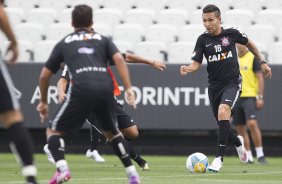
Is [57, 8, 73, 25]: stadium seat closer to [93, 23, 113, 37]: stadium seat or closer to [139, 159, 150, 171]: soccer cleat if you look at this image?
[93, 23, 113, 37]: stadium seat

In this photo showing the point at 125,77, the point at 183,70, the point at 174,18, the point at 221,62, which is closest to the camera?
the point at 125,77

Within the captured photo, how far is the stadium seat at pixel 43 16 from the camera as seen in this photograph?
2212 cm

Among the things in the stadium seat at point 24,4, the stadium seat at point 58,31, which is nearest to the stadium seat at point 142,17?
the stadium seat at point 58,31

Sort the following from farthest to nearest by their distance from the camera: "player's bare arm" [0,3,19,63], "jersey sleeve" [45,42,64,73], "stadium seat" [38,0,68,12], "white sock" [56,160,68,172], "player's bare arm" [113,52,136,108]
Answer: "stadium seat" [38,0,68,12] → "white sock" [56,160,68,172] → "jersey sleeve" [45,42,64,73] → "player's bare arm" [113,52,136,108] → "player's bare arm" [0,3,19,63]

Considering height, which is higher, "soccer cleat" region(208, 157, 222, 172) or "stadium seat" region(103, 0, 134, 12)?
"stadium seat" region(103, 0, 134, 12)

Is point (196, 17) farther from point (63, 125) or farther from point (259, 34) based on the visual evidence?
point (63, 125)

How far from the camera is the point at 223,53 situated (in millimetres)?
14047

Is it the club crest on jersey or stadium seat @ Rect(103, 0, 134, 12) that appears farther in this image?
stadium seat @ Rect(103, 0, 134, 12)

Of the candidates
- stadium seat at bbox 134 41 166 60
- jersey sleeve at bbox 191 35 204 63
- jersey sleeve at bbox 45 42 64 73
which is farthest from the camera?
stadium seat at bbox 134 41 166 60

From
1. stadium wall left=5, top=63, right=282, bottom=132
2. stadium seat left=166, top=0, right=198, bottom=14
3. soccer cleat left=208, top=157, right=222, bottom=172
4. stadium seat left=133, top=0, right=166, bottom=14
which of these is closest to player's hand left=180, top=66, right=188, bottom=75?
soccer cleat left=208, top=157, right=222, bottom=172

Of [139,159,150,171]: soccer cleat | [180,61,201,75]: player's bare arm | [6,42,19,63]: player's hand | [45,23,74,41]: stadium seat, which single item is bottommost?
[139,159,150,171]: soccer cleat

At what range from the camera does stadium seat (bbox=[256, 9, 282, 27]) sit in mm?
20453

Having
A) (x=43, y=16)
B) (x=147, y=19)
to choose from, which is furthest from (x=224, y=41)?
(x=43, y=16)

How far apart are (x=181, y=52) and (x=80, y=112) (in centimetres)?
993
